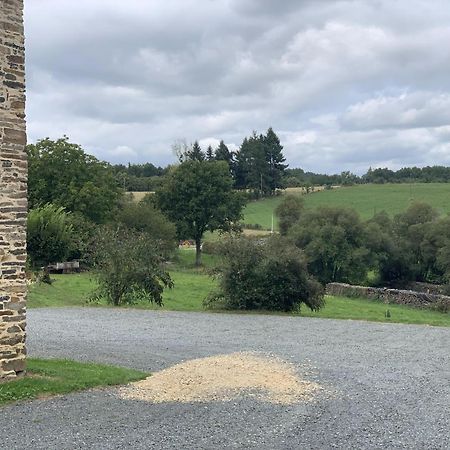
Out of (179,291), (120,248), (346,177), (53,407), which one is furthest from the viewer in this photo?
(346,177)

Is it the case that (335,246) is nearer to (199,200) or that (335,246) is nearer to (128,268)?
(199,200)

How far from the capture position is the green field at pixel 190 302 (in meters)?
25.5

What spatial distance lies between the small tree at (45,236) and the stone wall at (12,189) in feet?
71.5

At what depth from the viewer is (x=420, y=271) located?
4809cm

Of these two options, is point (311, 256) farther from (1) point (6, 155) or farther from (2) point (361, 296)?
(1) point (6, 155)

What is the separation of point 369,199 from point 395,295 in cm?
4219

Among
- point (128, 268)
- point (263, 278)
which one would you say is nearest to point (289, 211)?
point (263, 278)

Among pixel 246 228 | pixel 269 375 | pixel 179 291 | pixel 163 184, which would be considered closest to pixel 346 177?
pixel 246 228

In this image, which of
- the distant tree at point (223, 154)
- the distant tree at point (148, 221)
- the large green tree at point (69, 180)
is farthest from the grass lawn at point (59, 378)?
the distant tree at point (223, 154)

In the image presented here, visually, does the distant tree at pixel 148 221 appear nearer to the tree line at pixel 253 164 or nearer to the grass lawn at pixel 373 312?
the grass lawn at pixel 373 312

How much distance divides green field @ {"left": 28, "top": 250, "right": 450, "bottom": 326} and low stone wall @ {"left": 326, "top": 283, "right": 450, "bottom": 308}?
99 cm

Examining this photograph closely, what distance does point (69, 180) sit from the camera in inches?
1827

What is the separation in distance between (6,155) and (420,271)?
140 feet

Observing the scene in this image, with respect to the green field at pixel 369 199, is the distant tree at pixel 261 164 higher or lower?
higher
